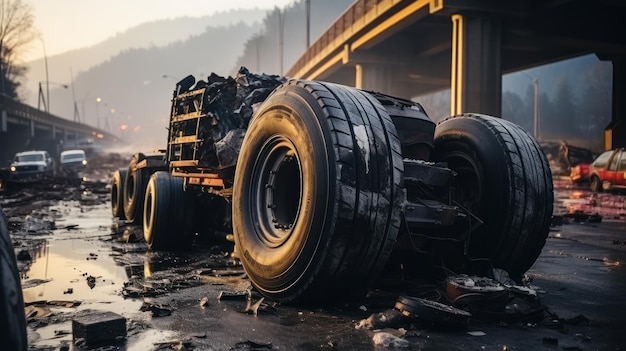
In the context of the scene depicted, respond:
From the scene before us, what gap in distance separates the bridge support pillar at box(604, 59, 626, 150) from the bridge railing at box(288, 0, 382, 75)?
15.8 meters

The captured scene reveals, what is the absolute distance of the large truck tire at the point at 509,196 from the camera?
4.79 meters

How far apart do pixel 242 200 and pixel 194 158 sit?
1.93 m

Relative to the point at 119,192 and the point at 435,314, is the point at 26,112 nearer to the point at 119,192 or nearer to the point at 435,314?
the point at 119,192

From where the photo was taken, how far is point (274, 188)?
179 inches

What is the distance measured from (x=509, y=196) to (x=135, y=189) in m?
6.68

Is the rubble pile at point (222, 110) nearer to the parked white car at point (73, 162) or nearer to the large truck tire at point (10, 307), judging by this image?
the large truck tire at point (10, 307)

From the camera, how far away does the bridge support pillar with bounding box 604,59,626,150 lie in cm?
3184

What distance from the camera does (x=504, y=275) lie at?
15.0 feet

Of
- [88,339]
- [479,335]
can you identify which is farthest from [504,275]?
[88,339]

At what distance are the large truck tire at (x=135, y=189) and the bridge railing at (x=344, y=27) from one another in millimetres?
20813

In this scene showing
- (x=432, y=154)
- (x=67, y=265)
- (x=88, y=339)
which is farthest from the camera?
(x=67, y=265)

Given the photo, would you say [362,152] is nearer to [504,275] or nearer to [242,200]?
[242,200]

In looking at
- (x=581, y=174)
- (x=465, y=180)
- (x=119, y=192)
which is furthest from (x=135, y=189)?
(x=581, y=174)

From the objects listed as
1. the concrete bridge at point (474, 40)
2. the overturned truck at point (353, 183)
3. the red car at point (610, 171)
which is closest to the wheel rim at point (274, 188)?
the overturned truck at point (353, 183)
